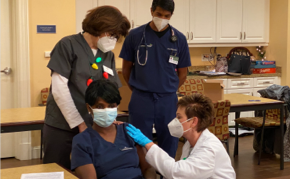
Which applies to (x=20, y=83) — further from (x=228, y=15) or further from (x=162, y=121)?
(x=228, y=15)

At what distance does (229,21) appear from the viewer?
571 centimetres

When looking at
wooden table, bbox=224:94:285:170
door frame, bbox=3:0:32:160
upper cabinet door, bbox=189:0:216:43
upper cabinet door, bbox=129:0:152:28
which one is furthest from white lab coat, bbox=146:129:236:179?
upper cabinet door, bbox=189:0:216:43

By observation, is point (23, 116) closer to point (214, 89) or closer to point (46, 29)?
point (46, 29)

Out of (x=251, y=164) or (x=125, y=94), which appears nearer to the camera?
(x=125, y=94)

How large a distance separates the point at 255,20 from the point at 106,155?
192 inches

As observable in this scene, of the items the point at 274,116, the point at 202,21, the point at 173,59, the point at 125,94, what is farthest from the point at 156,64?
the point at 202,21

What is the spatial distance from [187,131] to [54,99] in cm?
74

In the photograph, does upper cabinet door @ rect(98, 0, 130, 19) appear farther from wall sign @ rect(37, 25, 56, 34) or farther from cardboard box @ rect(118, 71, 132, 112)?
cardboard box @ rect(118, 71, 132, 112)

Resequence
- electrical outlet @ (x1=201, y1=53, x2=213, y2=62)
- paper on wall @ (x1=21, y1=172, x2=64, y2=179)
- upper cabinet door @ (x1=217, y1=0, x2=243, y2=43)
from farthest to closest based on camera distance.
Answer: electrical outlet @ (x1=201, y1=53, x2=213, y2=62) < upper cabinet door @ (x1=217, y1=0, x2=243, y2=43) < paper on wall @ (x1=21, y1=172, x2=64, y2=179)

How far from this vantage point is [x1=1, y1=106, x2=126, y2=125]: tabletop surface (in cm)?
276

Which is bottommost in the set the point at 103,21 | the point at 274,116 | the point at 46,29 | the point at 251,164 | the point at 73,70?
the point at 251,164

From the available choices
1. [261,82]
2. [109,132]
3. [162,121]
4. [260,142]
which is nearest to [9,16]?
[162,121]

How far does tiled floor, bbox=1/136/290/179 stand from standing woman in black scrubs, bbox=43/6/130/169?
224 centimetres

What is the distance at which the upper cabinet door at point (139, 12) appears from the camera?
16.5 ft
